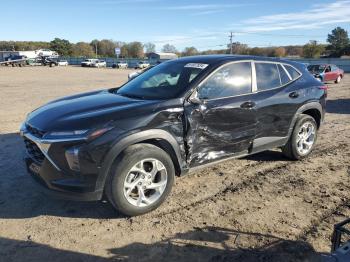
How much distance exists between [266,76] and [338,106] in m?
8.86

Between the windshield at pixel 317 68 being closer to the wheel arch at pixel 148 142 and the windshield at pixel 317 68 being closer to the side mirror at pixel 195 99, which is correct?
the side mirror at pixel 195 99

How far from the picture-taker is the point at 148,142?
4414 millimetres

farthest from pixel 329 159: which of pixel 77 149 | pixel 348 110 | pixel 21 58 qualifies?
pixel 21 58

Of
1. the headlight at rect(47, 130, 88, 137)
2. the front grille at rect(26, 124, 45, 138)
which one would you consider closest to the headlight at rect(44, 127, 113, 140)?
the headlight at rect(47, 130, 88, 137)

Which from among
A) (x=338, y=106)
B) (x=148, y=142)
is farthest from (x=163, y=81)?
(x=338, y=106)

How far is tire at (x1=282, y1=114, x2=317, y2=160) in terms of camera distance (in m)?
6.15

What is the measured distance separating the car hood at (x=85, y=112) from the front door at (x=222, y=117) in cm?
65

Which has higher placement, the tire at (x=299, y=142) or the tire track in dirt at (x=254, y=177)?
the tire at (x=299, y=142)

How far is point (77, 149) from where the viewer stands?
390 centimetres

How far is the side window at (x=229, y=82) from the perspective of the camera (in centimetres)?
491

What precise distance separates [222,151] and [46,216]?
237 cm

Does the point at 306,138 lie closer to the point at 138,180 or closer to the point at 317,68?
the point at 138,180

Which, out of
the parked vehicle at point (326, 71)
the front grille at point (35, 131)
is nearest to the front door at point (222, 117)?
the front grille at point (35, 131)

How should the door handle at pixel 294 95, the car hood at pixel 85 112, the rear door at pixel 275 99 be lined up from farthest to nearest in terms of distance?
the door handle at pixel 294 95
the rear door at pixel 275 99
the car hood at pixel 85 112
